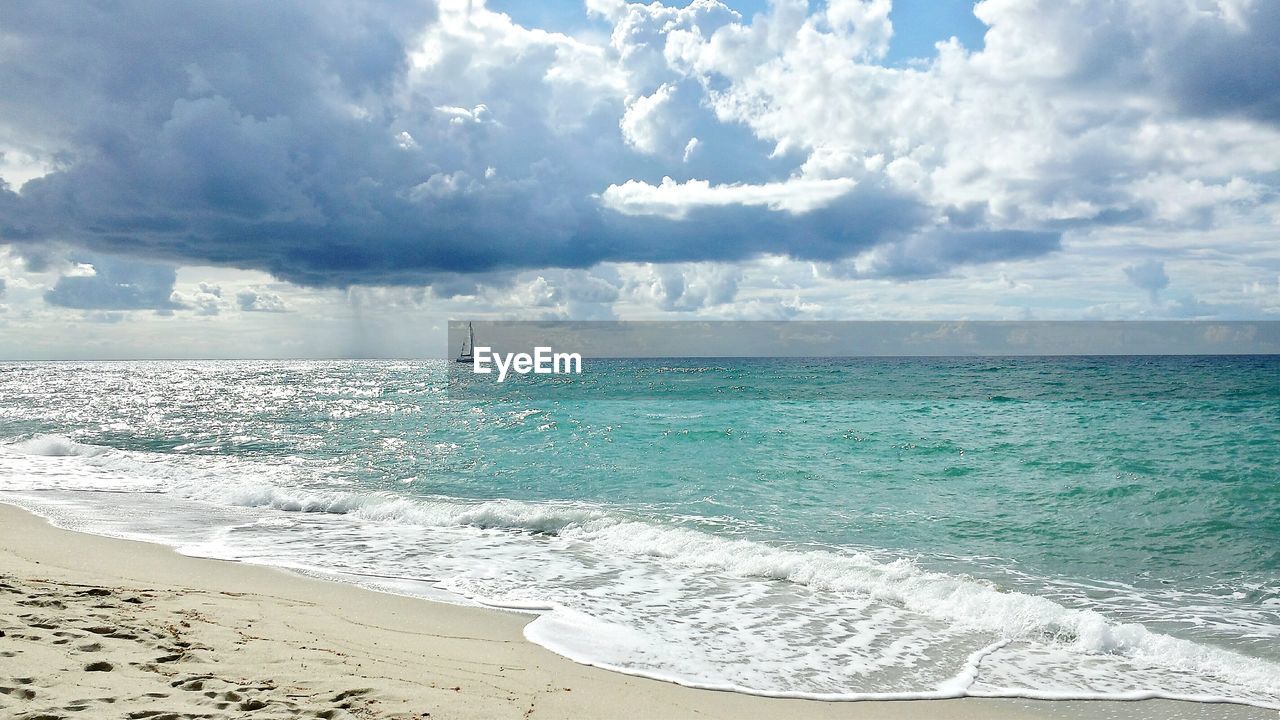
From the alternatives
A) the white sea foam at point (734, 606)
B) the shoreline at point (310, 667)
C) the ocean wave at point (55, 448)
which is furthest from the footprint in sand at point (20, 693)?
the ocean wave at point (55, 448)

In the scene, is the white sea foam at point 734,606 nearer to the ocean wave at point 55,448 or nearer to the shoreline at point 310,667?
the shoreline at point 310,667

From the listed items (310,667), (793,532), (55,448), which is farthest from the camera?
(55,448)

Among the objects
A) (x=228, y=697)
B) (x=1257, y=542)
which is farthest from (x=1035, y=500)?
(x=228, y=697)

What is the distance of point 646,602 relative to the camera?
29.9ft

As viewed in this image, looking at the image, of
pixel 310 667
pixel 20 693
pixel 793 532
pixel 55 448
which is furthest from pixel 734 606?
pixel 55 448

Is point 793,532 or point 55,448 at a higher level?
point 793,532

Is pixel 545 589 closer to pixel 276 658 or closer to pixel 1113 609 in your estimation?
pixel 276 658

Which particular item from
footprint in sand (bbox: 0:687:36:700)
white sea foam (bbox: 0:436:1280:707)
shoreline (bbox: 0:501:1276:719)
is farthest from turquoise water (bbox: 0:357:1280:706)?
footprint in sand (bbox: 0:687:36:700)

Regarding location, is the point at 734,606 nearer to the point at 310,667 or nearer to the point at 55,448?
the point at 310,667

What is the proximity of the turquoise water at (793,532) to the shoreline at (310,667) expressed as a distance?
37cm

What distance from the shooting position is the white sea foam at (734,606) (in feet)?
22.4

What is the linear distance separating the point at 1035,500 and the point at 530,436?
59.3 feet

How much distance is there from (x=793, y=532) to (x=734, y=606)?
4364mm

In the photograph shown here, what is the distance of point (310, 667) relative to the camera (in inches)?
231
